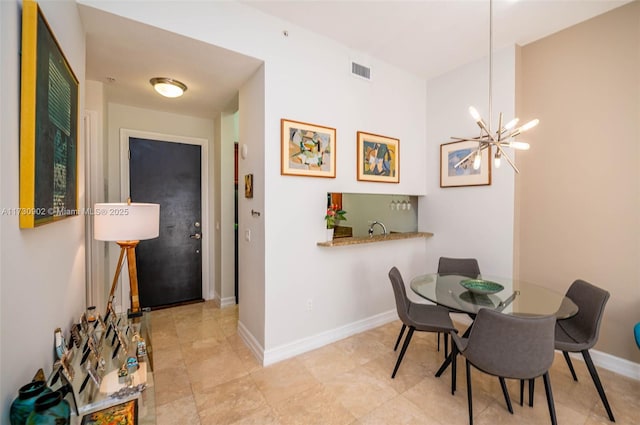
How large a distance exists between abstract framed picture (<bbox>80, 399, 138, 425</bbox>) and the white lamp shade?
1093mm


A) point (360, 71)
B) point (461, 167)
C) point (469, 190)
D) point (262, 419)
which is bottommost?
point (262, 419)

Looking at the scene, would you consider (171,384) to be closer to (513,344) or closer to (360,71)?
(513,344)

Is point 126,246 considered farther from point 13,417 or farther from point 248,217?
point 13,417

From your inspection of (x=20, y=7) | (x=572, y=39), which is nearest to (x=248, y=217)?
(x=20, y=7)

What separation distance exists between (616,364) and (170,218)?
4825 millimetres

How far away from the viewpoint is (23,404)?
0.84 metres

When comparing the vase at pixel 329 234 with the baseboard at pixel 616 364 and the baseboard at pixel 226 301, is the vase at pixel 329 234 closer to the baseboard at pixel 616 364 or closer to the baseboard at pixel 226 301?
the baseboard at pixel 226 301

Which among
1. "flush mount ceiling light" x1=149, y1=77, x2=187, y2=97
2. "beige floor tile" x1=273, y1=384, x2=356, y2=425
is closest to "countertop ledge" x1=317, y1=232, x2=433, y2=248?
"beige floor tile" x1=273, y1=384, x2=356, y2=425

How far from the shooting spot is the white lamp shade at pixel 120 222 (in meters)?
1.86

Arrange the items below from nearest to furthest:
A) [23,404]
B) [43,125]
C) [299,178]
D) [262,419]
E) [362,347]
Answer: [23,404] → [43,125] → [262,419] → [299,178] → [362,347]

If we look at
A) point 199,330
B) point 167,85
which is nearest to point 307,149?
point 167,85

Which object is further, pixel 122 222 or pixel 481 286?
pixel 481 286

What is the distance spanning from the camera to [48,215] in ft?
3.67

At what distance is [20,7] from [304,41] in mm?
2031
